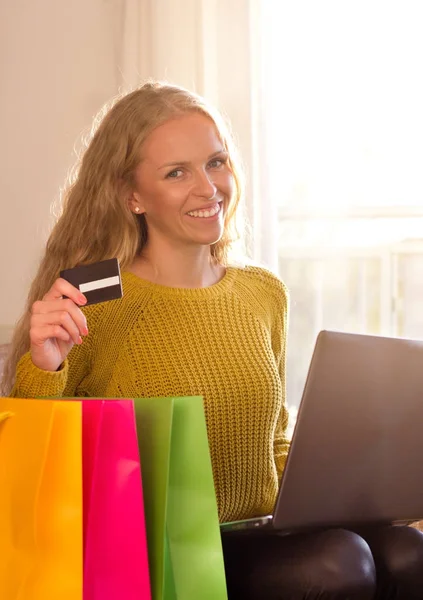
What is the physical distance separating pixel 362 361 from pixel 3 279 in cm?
181

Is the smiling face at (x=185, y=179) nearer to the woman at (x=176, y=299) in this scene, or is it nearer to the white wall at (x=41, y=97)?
the woman at (x=176, y=299)

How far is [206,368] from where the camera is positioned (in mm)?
1496

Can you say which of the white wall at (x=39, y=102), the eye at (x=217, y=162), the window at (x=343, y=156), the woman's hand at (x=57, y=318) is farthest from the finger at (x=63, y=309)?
the white wall at (x=39, y=102)

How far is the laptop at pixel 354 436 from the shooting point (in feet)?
4.07

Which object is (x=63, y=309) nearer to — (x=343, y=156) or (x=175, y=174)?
(x=175, y=174)

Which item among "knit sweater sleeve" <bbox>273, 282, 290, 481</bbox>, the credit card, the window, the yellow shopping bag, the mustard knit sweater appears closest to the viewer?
the yellow shopping bag

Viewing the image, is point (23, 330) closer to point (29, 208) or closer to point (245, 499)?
point (245, 499)

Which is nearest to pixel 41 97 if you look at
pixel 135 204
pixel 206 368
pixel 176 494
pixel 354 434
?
pixel 135 204

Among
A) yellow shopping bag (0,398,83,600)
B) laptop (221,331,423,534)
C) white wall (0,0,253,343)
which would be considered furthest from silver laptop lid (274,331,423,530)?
white wall (0,0,253,343)

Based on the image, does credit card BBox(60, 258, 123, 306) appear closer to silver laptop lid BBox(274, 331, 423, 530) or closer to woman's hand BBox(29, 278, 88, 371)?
woman's hand BBox(29, 278, 88, 371)

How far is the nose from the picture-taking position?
1497 millimetres

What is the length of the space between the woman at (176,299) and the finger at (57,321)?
0.21 meters

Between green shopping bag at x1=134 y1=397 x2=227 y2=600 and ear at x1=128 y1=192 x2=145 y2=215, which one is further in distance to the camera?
ear at x1=128 y1=192 x2=145 y2=215

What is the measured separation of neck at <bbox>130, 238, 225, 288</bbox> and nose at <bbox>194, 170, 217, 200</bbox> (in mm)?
104
